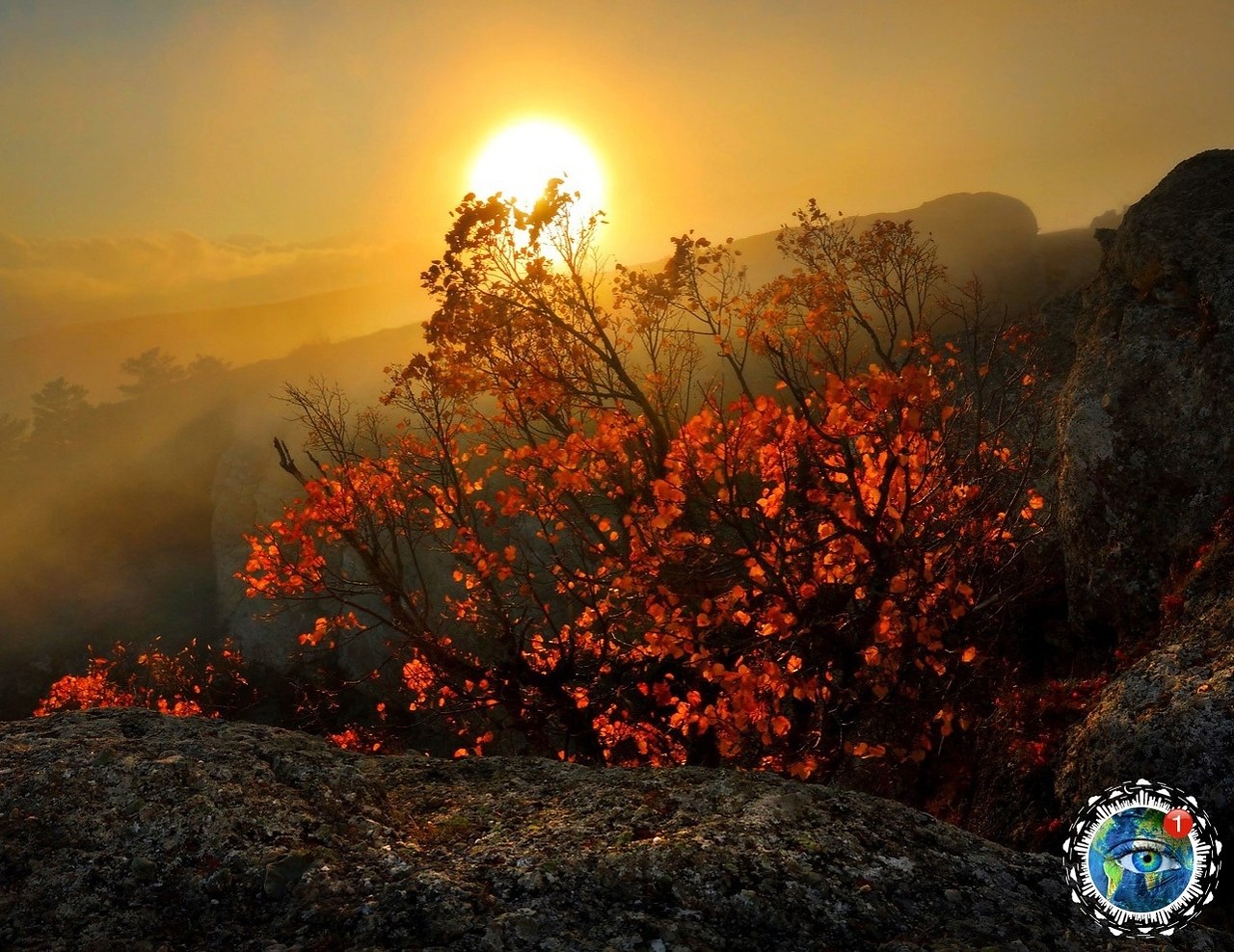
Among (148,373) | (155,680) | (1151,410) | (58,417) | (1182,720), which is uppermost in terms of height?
(148,373)

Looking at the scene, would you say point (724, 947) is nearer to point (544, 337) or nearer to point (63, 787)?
point (63, 787)

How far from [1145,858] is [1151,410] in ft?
29.3

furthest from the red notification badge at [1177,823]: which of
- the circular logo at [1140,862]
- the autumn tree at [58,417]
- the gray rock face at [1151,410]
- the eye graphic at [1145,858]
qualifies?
the autumn tree at [58,417]

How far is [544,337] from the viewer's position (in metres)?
15.5

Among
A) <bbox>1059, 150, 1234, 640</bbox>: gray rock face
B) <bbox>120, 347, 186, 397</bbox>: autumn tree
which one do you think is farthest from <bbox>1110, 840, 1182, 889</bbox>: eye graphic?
<bbox>120, 347, 186, 397</bbox>: autumn tree

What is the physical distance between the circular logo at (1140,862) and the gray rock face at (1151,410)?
6.70m

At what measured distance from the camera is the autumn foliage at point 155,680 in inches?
1490

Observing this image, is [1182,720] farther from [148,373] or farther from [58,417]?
[148,373]

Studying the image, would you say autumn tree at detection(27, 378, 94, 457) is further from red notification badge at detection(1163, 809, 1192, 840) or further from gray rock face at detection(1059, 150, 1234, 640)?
red notification badge at detection(1163, 809, 1192, 840)

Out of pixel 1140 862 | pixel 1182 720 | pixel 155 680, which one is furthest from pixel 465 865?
pixel 155 680

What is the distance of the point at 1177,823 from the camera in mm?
4254

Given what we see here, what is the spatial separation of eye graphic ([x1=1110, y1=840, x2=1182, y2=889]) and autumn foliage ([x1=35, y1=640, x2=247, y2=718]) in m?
39.7

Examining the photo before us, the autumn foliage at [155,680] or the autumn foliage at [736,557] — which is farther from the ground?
the autumn foliage at [736,557]

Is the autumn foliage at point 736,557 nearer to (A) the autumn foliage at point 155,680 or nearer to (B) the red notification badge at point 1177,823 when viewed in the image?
(B) the red notification badge at point 1177,823
